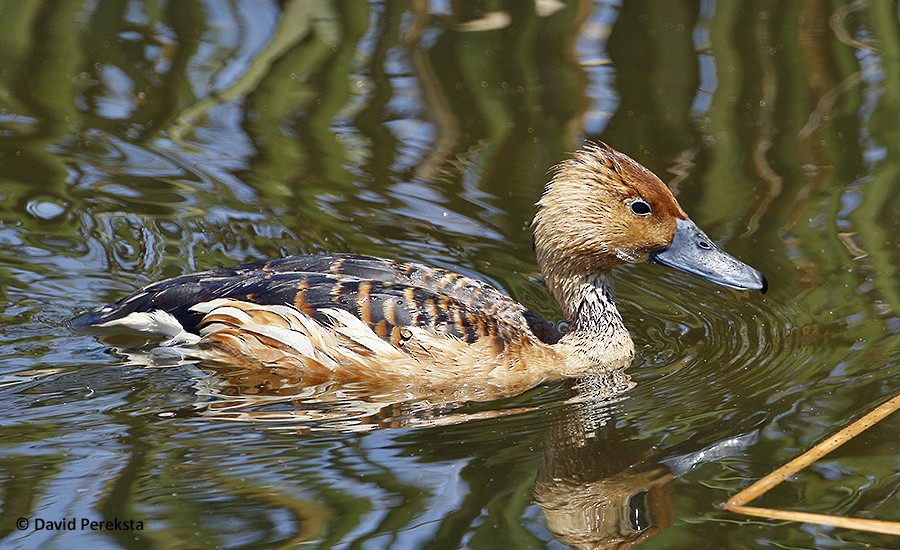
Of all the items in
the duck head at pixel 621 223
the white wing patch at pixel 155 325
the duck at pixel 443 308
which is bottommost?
the white wing patch at pixel 155 325

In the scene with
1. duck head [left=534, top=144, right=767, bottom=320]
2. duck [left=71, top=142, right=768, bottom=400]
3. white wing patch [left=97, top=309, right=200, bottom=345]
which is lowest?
white wing patch [left=97, top=309, right=200, bottom=345]

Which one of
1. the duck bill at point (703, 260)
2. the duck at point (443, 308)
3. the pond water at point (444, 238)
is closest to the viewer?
the pond water at point (444, 238)

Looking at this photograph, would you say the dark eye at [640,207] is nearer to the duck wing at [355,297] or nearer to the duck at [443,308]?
the duck at [443,308]

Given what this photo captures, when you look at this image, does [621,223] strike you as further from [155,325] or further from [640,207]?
[155,325]

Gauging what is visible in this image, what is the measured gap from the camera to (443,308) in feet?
21.9

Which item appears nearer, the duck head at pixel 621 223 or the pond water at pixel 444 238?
the pond water at pixel 444 238

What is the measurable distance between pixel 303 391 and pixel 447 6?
18.2 feet

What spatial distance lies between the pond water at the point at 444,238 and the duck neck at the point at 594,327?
0.69 ft

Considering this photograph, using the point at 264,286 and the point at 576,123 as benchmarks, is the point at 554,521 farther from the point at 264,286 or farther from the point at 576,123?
the point at 576,123

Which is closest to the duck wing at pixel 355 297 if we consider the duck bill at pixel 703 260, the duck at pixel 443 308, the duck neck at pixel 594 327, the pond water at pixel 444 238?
the duck at pixel 443 308

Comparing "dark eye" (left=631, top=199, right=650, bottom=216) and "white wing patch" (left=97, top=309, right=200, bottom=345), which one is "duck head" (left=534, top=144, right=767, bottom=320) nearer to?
"dark eye" (left=631, top=199, right=650, bottom=216)

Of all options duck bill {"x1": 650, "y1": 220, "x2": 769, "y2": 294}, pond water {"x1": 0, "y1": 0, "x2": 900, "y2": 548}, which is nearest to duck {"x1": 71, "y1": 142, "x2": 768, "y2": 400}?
duck bill {"x1": 650, "y1": 220, "x2": 769, "y2": 294}

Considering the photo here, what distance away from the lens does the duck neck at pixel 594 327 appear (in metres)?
6.88

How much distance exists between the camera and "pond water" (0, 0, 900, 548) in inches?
202
